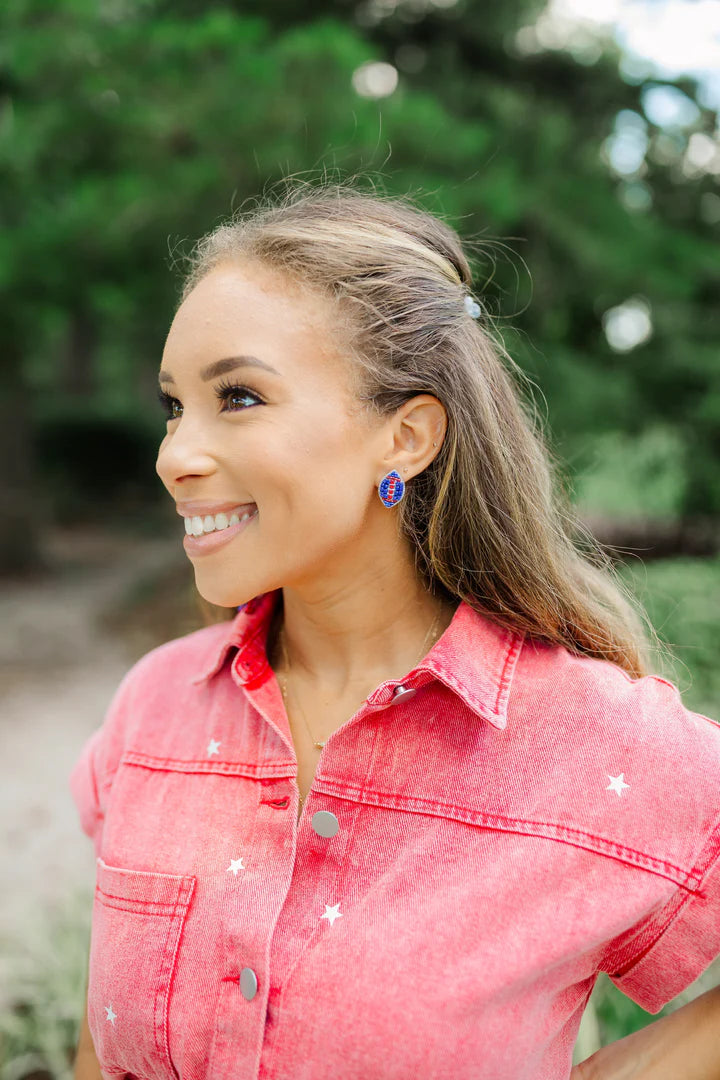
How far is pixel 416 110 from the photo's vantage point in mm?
5027

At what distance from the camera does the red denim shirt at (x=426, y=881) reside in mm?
1274

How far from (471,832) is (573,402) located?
570cm

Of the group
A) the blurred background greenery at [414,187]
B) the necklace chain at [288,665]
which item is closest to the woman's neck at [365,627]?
the necklace chain at [288,665]

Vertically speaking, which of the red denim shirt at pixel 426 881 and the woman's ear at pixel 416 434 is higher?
the woman's ear at pixel 416 434

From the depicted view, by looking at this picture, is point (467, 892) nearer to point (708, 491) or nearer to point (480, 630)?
point (480, 630)

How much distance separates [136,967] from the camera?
1.42 m

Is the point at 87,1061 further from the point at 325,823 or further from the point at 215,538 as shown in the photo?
the point at 215,538

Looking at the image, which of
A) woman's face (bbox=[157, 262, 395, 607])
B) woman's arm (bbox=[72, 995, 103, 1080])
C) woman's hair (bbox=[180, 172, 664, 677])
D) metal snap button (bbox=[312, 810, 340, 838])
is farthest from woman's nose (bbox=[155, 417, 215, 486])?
woman's arm (bbox=[72, 995, 103, 1080])

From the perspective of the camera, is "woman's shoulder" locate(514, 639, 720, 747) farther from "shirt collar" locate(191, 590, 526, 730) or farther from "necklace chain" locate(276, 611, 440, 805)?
"necklace chain" locate(276, 611, 440, 805)

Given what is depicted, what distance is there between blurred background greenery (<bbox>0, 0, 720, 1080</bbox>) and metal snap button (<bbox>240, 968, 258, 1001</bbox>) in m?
1.57

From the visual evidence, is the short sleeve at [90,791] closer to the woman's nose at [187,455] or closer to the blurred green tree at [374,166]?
the woman's nose at [187,455]

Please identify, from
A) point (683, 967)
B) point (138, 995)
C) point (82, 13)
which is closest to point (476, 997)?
point (683, 967)

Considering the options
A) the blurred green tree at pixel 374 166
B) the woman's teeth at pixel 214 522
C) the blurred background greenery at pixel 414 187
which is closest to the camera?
the woman's teeth at pixel 214 522

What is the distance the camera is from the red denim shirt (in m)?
1.27
